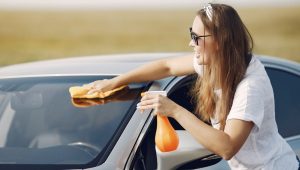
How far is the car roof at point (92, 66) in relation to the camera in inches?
194

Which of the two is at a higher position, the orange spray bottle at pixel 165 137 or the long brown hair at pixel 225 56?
the long brown hair at pixel 225 56

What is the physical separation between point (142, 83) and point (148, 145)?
388mm

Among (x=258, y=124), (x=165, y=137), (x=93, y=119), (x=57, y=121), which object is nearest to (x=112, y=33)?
(x=57, y=121)

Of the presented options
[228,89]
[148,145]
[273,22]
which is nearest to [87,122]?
[148,145]

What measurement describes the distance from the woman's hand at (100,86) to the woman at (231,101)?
638mm

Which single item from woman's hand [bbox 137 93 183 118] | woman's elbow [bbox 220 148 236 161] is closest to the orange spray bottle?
woman's hand [bbox 137 93 183 118]

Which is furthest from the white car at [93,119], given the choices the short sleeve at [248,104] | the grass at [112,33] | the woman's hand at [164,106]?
the grass at [112,33]

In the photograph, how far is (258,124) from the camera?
3770 millimetres

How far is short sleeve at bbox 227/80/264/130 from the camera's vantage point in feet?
12.3

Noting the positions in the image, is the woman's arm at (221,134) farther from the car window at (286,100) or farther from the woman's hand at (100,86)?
the car window at (286,100)

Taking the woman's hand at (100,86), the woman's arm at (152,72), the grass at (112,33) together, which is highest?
the woman's arm at (152,72)

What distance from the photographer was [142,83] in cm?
468

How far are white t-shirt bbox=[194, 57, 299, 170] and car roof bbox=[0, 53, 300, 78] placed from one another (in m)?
1.09

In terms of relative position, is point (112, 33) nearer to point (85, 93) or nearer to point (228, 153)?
Answer: point (85, 93)
